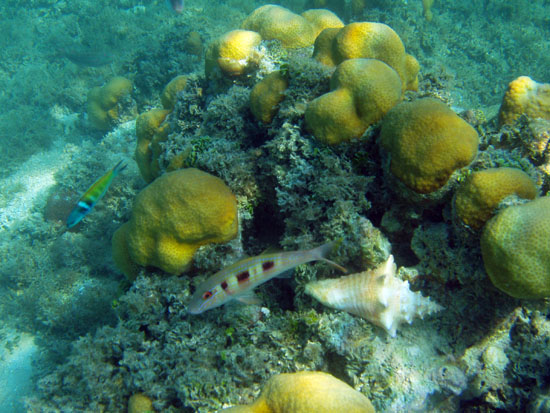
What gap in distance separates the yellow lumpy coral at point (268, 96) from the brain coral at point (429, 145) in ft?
6.34

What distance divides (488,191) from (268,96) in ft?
10.4

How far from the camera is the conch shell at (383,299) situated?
306cm

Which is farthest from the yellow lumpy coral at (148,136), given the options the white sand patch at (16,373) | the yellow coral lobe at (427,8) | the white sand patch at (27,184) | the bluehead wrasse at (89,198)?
the yellow coral lobe at (427,8)

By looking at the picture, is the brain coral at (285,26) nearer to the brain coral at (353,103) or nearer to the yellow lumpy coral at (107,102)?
the brain coral at (353,103)

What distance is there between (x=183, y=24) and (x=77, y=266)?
32.1 ft

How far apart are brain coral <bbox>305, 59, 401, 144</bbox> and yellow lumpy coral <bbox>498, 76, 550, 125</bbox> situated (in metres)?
1.57

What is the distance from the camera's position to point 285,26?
6117mm

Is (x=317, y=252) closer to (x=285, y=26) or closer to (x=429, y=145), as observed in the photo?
(x=429, y=145)

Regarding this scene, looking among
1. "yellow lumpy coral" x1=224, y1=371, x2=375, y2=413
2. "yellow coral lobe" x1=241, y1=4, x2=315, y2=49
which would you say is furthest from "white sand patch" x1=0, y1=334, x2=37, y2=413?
"yellow coral lobe" x1=241, y1=4, x2=315, y2=49

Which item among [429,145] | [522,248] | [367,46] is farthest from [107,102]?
[522,248]

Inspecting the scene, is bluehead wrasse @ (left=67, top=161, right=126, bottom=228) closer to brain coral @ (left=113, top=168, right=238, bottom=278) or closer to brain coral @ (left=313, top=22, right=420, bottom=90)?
brain coral @ (left=113, top=168, right=238, bottom=278)

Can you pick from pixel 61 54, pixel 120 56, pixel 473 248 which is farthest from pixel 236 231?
pixel 61 54

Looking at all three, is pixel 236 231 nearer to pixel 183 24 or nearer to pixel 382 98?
pixel 382 98

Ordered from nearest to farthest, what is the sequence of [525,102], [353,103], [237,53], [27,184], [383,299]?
[383,299] → [353,103] → [525,102] → [237,53] → [27,184]
